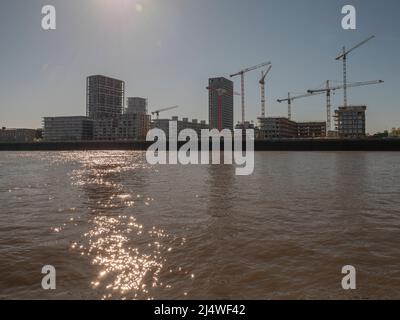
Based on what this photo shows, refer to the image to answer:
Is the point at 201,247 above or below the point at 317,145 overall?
below

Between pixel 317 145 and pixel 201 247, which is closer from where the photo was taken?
pixel 201 247

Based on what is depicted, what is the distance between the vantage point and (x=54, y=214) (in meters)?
14.5

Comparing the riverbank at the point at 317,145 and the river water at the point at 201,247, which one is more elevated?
the riverbank at the point at 317,145

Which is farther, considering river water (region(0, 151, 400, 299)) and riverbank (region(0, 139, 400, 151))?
riverbank (region(0, 139, 400, 151))

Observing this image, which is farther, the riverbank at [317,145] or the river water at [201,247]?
the riverbank at [317,145]

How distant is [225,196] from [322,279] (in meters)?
12.2

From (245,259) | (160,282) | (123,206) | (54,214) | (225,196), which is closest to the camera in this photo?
(160,282)

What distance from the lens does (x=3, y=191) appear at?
22562 mm

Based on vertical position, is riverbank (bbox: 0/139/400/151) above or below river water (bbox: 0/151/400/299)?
above
